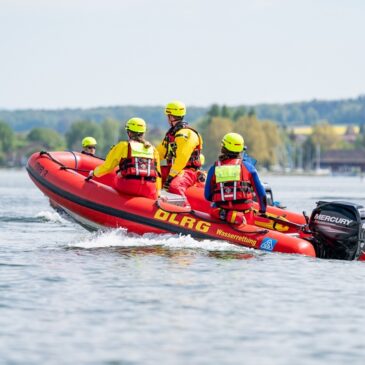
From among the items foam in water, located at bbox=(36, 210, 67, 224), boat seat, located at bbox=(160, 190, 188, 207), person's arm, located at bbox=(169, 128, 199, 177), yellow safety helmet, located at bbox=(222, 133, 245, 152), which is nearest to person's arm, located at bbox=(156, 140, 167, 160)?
person's arm, located at bbox=(169, 128, 199, 177)

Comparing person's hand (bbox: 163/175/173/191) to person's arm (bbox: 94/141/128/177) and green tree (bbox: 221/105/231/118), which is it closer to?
person's arm (bbox: 94/141/128/177)

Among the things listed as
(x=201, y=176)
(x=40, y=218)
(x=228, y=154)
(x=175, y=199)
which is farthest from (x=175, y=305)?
(x=40, y=218)

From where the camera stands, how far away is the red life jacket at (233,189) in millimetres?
14750

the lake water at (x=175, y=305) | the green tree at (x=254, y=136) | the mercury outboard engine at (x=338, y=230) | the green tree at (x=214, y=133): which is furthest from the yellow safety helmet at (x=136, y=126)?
the green tree at (x=254, y=136)

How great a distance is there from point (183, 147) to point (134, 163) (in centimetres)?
125

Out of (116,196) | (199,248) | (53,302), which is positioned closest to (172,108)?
(116,196)

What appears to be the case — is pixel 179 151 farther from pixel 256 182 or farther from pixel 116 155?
pixel 256 182

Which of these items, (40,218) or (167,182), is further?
(40,218)

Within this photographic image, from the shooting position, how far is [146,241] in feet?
50.6

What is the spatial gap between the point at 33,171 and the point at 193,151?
3.07 metres

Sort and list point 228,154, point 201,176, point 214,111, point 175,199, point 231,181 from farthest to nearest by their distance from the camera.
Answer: point 214,111
point 201,176
point 175,199
point 228,154
point 231,181

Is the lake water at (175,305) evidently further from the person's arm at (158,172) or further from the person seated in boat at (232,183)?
the person's arm at (158,172)

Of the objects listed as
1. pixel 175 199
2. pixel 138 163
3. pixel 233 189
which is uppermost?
pixel 138 163

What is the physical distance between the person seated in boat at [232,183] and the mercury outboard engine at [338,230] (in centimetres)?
98
